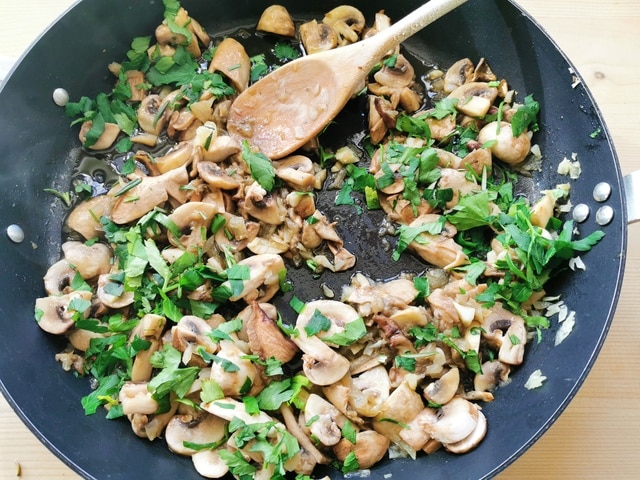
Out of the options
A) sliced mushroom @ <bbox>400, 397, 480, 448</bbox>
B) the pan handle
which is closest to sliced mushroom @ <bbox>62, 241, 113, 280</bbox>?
sliced mushroom @ <bbox>400, 397, 480, 448</bbox>

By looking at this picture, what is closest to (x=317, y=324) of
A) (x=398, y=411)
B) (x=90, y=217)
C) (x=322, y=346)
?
(x=322, y=346)

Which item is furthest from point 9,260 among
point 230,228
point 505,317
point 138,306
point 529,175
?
point 529,175

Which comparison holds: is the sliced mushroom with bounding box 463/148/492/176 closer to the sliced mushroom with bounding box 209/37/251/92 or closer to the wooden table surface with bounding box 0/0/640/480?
the wooden table surface with bounding box 0/0/640/480

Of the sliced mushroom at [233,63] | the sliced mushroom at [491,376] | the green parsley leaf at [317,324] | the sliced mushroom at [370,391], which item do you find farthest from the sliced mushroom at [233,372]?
the sliced mushroom at [233,63]

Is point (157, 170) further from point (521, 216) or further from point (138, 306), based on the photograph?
point (521, 216)

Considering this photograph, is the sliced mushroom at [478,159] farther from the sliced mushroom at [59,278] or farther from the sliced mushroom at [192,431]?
the sliced mushroom at [59,278]
